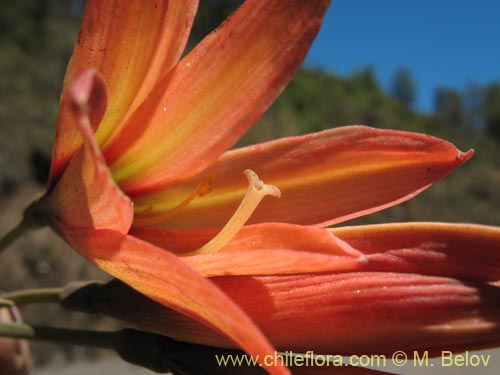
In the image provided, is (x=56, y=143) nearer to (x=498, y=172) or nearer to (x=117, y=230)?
(x=117, y=230)

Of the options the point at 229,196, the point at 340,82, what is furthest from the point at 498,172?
the point at 229,196

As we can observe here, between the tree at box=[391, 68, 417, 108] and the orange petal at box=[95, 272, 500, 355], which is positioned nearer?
the orange petal at box=[95, 272, 500, 355]

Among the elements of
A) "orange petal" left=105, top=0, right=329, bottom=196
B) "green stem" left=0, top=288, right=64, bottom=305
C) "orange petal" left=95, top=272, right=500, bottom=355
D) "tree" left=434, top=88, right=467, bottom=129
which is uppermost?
"tree" left=434, top=88, right=467, bottom=129

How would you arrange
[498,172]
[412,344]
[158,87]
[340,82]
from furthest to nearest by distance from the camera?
[340,82]
[498,172]
[158,87]
[412,344]

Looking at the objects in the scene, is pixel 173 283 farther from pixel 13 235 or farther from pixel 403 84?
pixel 403 84

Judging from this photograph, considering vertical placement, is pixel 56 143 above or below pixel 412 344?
above

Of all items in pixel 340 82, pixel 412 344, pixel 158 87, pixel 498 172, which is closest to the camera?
pixel 412 344

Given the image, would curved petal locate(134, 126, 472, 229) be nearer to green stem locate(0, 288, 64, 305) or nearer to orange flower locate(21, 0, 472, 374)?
orange flower locate(21, 0, 472, 374)

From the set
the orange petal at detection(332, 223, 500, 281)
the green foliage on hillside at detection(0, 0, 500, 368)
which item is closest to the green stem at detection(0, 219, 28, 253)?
the orange petal at detection(332, 223, 500, 281)

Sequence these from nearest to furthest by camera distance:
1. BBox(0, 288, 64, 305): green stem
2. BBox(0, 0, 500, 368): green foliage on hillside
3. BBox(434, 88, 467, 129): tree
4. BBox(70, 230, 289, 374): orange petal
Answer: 1. BBox(70, 230, 289, 374): orange petal
2. BBox(0, 288, 64, 305): green stem
3. BBox(0, 0, 500, 368): green foliage on hillside
4. BBox(434, 88, 467, 129): tree
